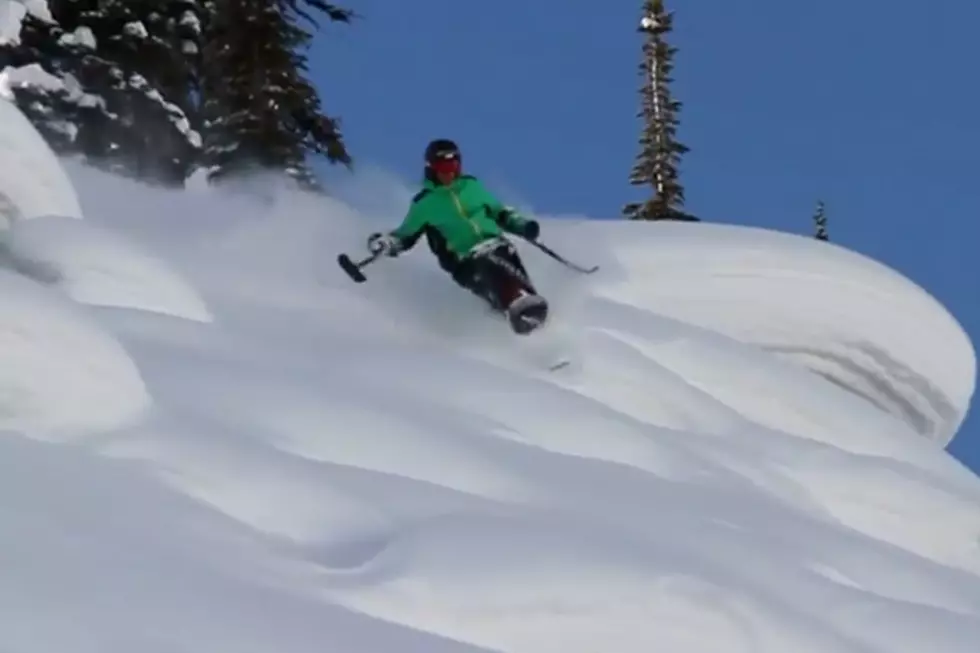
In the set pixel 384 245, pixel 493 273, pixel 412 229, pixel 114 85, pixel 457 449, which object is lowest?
pixel 457 449

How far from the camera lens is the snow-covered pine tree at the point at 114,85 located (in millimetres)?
15805

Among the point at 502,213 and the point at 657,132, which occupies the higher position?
the point at 657,132

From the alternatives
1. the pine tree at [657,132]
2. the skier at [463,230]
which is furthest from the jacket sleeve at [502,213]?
the pine tree at [657,132]

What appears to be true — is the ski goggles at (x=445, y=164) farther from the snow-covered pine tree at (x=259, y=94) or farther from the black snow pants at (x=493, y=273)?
the snow-covered pine tree at (x=259, y=94)

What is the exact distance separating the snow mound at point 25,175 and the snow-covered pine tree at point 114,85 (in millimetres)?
8395

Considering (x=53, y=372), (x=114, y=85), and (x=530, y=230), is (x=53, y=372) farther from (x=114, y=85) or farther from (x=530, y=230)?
(x=114, y=85)

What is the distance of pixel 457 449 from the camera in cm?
573

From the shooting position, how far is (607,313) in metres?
9.29

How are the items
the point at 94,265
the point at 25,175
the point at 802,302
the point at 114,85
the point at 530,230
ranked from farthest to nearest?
the point at 114,85 < the point at 802,302 < the point at 530,230 < the point at 25,175 < the point at 94,265

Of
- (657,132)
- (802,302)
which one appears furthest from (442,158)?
(657,132)

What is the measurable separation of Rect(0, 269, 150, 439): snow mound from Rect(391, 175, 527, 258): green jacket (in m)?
4.53

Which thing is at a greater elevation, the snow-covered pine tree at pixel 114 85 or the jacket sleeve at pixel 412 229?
the snow-covered pine tree at pixel 114 85

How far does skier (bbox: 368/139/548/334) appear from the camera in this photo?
8.92 metres

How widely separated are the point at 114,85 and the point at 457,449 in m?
12.1
